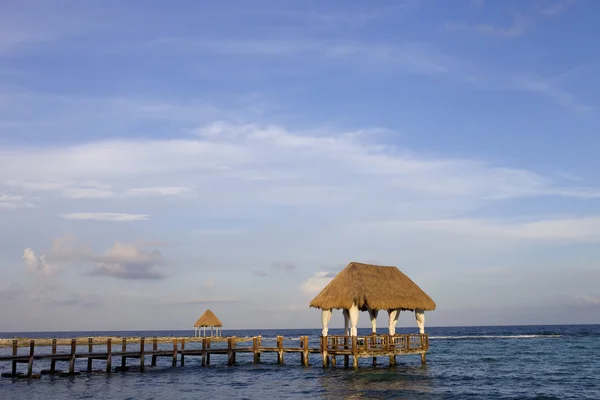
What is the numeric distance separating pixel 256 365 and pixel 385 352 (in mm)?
10340

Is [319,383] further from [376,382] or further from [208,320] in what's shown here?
[208,320]

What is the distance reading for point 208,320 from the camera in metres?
66.4

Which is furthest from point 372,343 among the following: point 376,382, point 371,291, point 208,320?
point 208,320

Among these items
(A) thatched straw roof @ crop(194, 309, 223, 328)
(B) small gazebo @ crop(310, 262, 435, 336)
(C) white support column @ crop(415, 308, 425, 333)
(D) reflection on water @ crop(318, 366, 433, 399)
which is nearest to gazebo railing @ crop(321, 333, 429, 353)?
(B) small gazebo @ crop(310, 262, 435, 336)

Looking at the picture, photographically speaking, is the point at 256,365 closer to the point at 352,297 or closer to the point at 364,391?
the point at 352,297

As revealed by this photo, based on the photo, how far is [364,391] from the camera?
97.4 feet

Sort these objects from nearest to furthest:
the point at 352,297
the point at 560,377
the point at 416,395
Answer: the point at 416,395
the point at 352,297
the point at 560,377

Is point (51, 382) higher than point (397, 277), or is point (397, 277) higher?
point (397, 277)

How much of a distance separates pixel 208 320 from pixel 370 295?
3340cm

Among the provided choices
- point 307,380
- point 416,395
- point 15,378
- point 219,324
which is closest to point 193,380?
point 307,380

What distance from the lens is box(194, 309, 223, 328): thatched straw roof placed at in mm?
65938

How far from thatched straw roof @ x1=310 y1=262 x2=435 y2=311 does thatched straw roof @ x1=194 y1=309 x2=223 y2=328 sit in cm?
2977

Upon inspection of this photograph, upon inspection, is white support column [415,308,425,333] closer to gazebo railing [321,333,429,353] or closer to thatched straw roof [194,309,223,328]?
gazebo railing [321,333,429,353]

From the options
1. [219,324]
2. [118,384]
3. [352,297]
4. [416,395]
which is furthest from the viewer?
[219,324]
